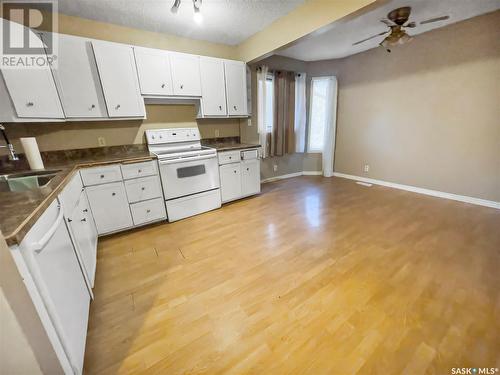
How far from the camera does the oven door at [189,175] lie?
248 cm

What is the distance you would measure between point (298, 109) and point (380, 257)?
3.22 metres

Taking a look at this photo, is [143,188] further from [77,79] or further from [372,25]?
[372,25]

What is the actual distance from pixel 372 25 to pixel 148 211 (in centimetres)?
372

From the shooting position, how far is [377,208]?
2820 millimetres

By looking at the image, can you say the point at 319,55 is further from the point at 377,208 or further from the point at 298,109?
the point at 377,208

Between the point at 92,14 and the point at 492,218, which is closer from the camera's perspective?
the point at 92,14

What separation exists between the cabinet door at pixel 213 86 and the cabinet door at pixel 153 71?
0.47 metres

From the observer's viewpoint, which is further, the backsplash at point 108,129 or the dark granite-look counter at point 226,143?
the dark granite-look counter at point 226,143

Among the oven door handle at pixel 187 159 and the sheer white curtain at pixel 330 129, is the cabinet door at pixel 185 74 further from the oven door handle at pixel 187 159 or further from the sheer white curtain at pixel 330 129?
the sheer white curtain at pixel 330 129

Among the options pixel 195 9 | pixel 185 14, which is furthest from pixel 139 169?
pixel 185 14

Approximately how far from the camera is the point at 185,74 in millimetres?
2674

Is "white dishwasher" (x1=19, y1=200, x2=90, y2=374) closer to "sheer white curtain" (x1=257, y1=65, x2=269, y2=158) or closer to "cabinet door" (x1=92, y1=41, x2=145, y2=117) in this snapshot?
"cabinet door" (x1=92, y1=41, x2=145, y2=117)

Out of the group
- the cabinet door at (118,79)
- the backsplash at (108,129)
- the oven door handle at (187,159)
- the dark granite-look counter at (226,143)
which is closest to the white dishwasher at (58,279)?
the oven door handle at (187,159)

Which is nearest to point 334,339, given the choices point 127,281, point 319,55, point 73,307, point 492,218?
point 73,307
